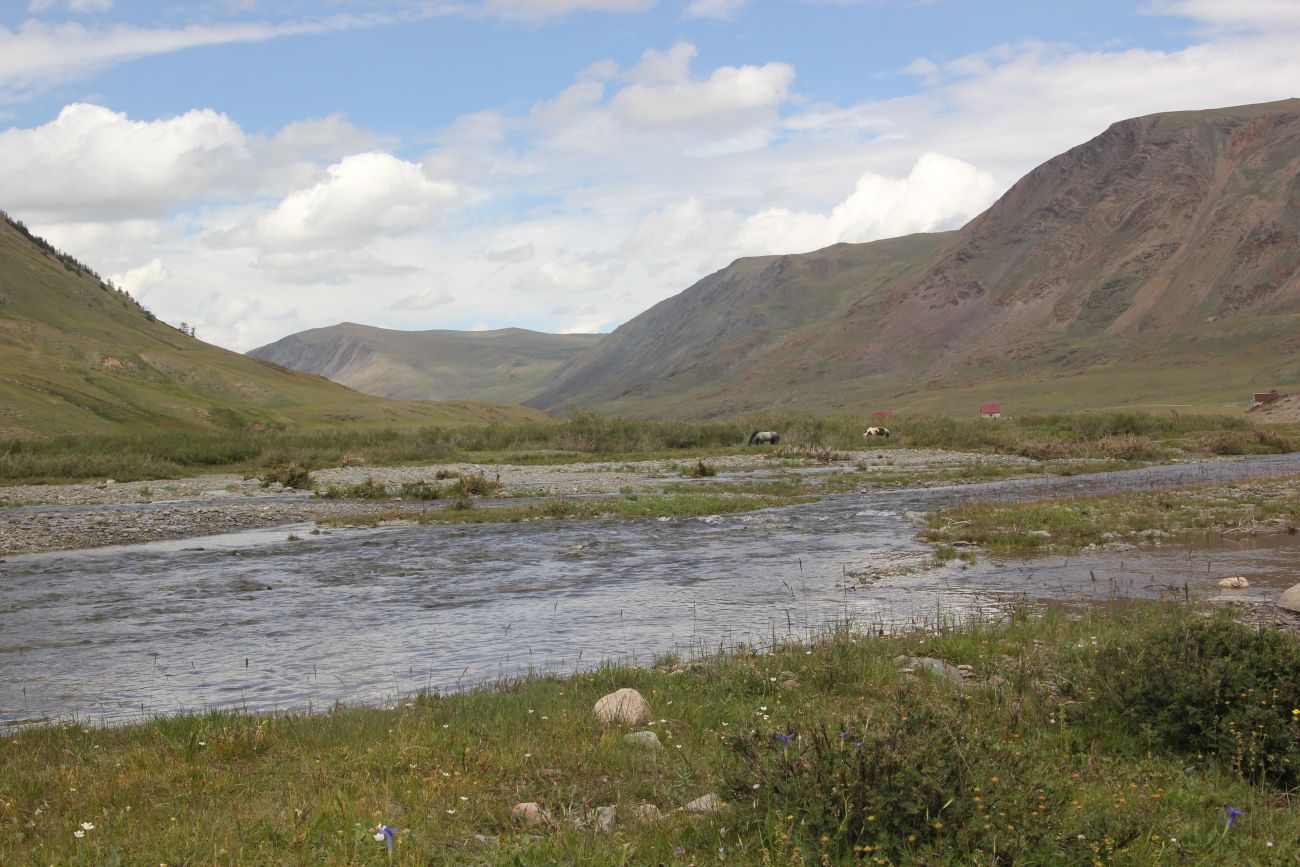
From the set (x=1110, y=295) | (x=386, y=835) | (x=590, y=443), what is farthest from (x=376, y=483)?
(x=1110, y=295)

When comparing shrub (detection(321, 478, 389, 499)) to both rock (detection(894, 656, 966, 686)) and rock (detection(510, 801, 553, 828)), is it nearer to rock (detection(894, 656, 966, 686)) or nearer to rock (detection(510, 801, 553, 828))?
rock (detection(894, 656, 966, 686))

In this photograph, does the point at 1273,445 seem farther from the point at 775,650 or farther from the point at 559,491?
the point at 775,650

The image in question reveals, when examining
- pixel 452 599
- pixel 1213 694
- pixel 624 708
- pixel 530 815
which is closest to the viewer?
pixel 530 815

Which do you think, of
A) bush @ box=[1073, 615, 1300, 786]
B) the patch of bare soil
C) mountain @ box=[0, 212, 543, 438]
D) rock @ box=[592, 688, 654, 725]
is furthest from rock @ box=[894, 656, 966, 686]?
the patch of bare soil

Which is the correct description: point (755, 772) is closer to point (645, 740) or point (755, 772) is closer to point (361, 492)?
point (645, 740)

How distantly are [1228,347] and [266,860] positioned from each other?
14353cm

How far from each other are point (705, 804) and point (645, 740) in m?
1.55

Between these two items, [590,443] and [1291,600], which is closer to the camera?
[1291,600]

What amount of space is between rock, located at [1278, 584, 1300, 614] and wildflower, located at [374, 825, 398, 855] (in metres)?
11.6

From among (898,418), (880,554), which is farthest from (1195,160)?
(880,554)

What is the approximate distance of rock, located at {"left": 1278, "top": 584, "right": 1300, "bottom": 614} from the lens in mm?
12547

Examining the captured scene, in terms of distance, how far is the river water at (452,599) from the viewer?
11.7 metres

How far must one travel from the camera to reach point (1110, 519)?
22.2 m

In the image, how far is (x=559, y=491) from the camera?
36500mm
